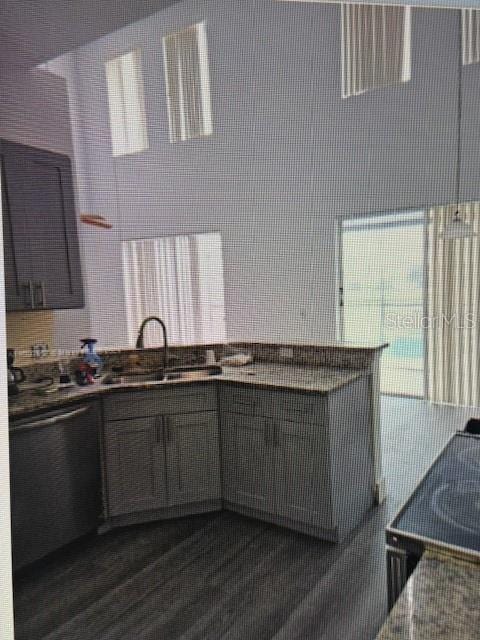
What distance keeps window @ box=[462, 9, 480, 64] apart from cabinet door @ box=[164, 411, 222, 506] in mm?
1197

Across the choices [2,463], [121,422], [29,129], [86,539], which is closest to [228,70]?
[29,129]

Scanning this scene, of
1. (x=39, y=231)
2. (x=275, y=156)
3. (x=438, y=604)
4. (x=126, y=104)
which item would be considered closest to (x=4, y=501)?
(x=39, y=231)

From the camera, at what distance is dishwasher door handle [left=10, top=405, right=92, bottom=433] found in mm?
1085

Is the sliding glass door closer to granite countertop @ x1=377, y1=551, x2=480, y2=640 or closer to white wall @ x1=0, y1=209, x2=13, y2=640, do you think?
granite countertop @ x1=377, y1=551, x2=480, y2=640

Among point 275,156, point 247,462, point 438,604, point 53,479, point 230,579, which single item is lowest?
point 230,579

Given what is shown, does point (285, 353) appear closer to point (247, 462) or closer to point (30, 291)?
point (247, 462)

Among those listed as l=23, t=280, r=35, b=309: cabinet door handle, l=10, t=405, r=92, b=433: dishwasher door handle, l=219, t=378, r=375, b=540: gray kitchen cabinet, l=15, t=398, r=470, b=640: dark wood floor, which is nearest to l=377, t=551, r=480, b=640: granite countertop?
l=15, t=398, r=470, b=640: dark wood floor

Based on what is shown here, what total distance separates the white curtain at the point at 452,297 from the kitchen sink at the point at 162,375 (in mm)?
836

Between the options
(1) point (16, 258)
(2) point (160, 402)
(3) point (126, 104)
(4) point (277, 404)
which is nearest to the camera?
(1) point (16, 258)

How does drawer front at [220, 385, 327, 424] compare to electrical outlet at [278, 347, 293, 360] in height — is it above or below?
below

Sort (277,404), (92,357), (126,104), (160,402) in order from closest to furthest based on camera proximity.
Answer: (126,104) < (92,357) < (277,404) < (160,402)

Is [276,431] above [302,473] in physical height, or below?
above

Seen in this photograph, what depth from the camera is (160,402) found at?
144 cm

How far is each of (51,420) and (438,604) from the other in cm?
99
